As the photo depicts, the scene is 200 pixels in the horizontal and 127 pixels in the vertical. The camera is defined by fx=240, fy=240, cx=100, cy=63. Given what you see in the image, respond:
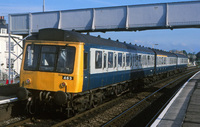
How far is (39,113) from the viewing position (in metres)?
10.5

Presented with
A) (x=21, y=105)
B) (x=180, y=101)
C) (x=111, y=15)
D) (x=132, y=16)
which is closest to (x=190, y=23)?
(x=132, y=16)

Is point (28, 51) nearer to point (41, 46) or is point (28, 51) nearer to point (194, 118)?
point (41, 46)

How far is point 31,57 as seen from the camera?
31.8ft

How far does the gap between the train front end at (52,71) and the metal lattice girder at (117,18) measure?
11.0 metres

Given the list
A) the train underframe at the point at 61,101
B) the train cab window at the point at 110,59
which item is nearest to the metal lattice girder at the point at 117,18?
the train cab window at the point at 110,59

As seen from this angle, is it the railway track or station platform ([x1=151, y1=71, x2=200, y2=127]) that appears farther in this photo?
the railway track

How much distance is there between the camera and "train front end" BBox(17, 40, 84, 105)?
9.02 metres

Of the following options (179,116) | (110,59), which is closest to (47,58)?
(110,59)

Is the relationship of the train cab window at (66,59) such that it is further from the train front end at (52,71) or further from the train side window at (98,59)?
the train side window at (98,59)

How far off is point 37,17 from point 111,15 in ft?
22.8

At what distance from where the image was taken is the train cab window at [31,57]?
9577mm

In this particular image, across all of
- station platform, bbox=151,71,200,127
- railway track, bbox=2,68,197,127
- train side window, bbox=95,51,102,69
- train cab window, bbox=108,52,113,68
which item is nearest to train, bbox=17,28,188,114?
train side window, bbox=95,51,102,69

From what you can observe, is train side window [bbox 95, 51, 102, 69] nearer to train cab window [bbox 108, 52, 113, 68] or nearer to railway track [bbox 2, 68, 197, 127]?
train cab window [bbox 108, 52, 113, 68]

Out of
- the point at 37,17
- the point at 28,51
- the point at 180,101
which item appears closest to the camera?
the point at 28,51
